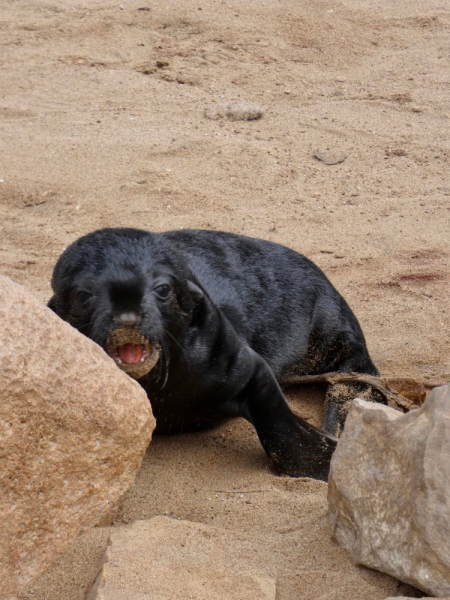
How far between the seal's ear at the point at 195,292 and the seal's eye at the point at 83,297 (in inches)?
20.4

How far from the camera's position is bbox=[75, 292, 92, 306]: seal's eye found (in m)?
3.39

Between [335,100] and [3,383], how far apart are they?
674cm

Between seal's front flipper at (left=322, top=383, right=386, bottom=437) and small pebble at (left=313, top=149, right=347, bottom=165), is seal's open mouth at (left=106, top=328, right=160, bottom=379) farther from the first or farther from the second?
small pebble at (left=313, top=149, right=347, bottom=165)

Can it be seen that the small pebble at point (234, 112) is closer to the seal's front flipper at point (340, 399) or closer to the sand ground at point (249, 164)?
the sand ground at point (249, 164)

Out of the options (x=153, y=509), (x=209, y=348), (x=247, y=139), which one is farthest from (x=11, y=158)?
(x=153, y=509)

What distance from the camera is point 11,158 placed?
24.1 ft

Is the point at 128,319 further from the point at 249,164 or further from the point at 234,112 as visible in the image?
the point at 234,112

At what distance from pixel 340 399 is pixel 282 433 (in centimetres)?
83

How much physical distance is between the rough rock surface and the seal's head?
2.47 feet

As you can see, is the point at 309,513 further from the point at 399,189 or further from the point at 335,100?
the point at 335,100

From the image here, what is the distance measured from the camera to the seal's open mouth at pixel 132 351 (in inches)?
125

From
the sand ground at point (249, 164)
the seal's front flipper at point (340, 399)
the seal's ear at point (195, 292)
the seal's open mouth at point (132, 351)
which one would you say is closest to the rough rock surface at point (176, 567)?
the sand ground at point (249, 164)

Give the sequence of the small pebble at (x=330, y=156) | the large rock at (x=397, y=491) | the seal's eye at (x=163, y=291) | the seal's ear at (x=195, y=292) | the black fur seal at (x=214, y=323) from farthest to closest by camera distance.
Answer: the small pebble at (x=330, y=156) → the seal's ear at (x=195, y=292) → the seal's eye at (x=163, y=291) → the black fur seal at (x=214, y=323) → the large rock at (x=397, y=491)

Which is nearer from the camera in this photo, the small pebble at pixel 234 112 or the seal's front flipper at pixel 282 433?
the seal's front flipper at pixel 282 433
